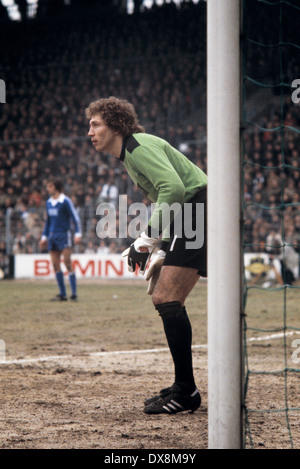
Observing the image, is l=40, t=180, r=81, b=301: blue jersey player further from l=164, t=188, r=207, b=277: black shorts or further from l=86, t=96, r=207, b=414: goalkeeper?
l=164, t=188, r=207, b=277: black shorts

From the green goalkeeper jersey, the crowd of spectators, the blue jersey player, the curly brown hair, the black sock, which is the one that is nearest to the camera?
the green goalkeeper jersey

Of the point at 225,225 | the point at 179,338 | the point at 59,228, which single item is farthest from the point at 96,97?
the point at 225,225

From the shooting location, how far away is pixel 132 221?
17531 millimetres

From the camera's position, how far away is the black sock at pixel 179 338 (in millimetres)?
3914

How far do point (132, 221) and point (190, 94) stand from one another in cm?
863

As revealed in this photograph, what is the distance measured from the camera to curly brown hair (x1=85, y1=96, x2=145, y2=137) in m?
4.08

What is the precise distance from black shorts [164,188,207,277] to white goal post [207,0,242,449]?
1086 mm

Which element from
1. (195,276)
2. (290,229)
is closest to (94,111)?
(195,276)

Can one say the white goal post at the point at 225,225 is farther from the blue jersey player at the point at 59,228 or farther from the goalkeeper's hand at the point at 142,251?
the blue jersey player at the point at 59,228

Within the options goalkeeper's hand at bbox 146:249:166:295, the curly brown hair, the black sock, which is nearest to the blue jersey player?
the curly brown hair

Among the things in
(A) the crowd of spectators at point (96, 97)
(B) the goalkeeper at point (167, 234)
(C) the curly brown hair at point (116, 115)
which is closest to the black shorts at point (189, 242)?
(B) the goalkeeper at point (167, 234)

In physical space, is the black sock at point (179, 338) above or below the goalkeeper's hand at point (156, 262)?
below

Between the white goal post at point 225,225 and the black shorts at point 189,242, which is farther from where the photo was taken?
the black shorts at point 189,242

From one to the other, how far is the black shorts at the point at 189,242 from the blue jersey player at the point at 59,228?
7370mm
